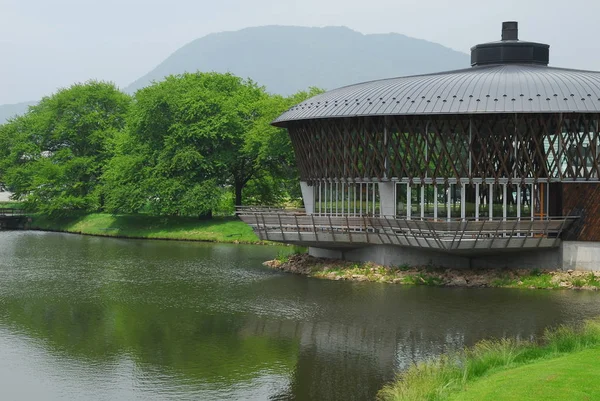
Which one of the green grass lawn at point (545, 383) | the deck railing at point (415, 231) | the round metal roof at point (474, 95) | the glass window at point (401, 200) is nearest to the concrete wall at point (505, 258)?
the deck railing at point (415, 231)

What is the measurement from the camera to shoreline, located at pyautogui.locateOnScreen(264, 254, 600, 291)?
3791 centimetres

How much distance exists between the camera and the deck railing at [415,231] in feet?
125

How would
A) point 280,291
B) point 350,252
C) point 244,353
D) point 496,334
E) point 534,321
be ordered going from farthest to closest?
point 350,252 < point 280,291 < point 534,321 < point 496,334 < point 244,353

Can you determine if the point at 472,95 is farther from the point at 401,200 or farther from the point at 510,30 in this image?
the point at 510,30

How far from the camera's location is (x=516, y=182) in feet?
134

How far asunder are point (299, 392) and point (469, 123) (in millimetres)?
22951

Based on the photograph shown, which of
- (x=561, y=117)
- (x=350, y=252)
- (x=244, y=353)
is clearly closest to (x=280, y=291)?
(x=350, y=252)

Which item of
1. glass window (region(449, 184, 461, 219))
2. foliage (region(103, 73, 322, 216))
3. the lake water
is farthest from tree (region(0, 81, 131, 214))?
glass window (region(449, 184, 461, 219))

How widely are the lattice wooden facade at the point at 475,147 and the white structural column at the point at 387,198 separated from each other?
0.42 m

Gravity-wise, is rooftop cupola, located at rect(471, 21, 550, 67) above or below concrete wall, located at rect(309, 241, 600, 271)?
above

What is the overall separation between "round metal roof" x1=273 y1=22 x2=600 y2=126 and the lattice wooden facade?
910mm

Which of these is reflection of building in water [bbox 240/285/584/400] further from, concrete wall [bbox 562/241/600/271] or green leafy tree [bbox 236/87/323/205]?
green leafy tree [bbox 236/87/323/205]

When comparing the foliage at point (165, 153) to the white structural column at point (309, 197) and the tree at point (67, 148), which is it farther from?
the white structural column at point (309, 197)

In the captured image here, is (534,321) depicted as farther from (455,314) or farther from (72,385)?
(72,385)
